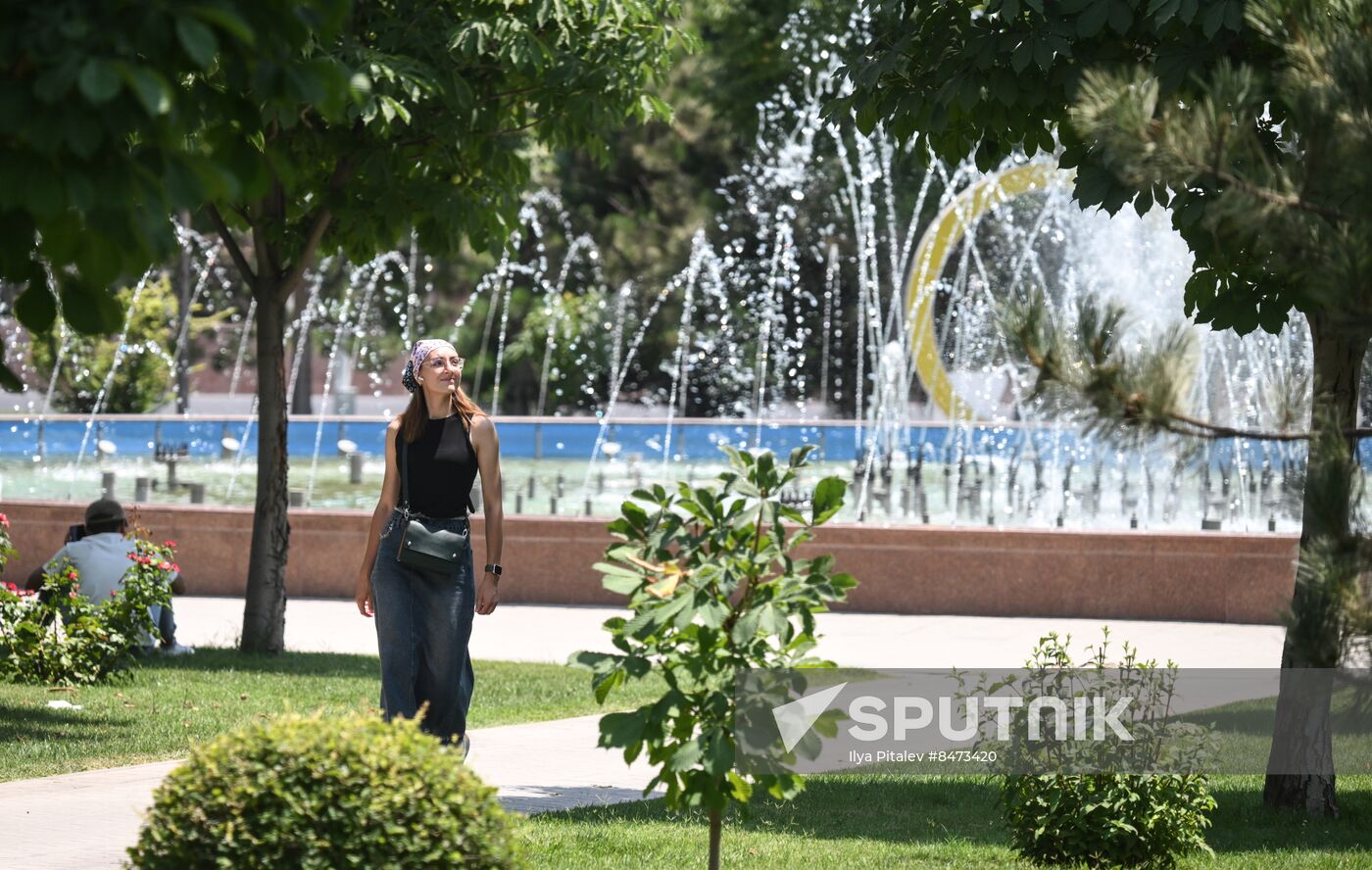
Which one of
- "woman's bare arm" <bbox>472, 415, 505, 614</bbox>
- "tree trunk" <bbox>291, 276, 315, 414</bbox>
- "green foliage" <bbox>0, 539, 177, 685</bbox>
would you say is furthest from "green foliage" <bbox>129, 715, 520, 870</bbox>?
"tree trunk" <bbox>291, 276, 315, 414</bbox>

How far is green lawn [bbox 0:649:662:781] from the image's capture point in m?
7.14

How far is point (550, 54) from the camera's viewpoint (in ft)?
29.7

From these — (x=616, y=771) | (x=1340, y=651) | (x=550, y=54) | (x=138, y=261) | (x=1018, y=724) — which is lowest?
(x=616, y=771)

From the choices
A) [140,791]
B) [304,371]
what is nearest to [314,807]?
[140,791]

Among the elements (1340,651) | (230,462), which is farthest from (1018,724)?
(230,462)

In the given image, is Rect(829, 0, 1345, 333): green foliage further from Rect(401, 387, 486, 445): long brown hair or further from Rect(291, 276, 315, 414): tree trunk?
Rect(291, 276, 315, 414): tree trunk

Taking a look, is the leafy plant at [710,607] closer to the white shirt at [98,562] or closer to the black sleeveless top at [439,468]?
the black sleeveless top at [439,468]

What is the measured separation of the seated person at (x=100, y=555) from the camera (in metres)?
9.25

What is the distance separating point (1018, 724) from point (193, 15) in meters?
3.73

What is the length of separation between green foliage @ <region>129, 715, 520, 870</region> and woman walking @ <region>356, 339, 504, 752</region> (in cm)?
233

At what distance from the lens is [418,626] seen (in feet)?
19.6

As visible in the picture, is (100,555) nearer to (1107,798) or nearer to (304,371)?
(1107,798)

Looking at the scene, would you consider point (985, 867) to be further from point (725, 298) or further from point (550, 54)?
point (725, 298)

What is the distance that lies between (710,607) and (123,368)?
3091cm
